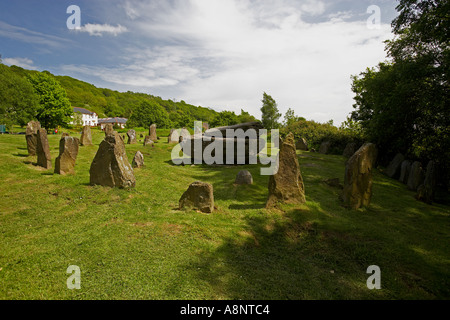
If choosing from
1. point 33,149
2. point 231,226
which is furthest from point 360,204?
point 33,149

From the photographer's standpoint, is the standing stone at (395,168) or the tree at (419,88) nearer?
the tree at (419,88)

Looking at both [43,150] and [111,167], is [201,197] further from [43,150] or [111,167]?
[43,150]

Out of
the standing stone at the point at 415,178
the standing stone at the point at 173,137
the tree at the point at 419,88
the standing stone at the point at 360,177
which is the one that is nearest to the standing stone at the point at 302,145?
the tree at the point at 419,88

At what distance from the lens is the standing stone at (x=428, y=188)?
1085 centimetres

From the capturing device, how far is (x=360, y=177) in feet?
29.1

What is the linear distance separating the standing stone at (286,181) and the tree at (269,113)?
4141 cm

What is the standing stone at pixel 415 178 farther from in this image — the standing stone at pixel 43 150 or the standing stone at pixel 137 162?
the standing stone at pixel 43 150

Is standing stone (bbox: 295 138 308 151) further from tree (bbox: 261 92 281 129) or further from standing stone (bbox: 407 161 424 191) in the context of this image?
tree (bbox: 261 92 281 129)

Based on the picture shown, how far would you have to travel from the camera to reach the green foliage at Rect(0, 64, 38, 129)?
28109 mm

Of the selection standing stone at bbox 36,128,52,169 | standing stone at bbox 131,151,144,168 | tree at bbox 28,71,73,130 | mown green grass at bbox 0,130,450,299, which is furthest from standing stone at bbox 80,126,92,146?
tree at bbox 28,71,73,130

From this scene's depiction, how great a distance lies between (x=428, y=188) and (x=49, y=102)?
45599mm
